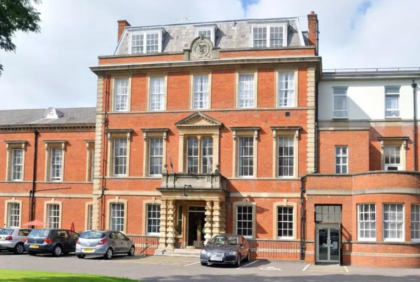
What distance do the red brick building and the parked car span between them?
5064 mm

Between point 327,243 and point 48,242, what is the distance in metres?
14.5

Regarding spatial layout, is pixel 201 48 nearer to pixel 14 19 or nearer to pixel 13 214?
pixel 13 214

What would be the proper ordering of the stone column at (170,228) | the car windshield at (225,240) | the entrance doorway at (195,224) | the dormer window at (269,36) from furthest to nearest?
1. the dormer window at (269,36)
2. the entrance doorway at (195,224)
3. the stone column at (170,228)
4. the car windshield at (225,240)

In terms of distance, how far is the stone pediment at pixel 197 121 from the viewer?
114 ft

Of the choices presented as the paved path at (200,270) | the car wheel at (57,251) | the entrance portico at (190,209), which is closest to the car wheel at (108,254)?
the paved path at (200,270)

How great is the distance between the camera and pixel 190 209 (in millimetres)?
34844

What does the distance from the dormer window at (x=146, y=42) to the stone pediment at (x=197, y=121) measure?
5568 millimetres

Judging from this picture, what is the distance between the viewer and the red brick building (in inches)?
1315

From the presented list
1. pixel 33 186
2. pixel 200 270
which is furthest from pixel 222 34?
pixel 200 270

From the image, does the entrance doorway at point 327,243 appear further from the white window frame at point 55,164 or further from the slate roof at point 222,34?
the white window frame at point 55,164

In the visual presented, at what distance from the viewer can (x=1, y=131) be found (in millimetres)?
42750

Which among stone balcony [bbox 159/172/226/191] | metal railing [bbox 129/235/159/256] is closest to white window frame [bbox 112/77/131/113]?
stone balcony [bbox 159/172/226/191]

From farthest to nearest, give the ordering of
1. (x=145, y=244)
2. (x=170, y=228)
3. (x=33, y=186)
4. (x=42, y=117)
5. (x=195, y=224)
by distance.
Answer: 1. (x=42, y=117)
2. (x=33, y=186)
3. (x=145, y=244)
4. (x=195, y=224)
5. (x=170, y=228)

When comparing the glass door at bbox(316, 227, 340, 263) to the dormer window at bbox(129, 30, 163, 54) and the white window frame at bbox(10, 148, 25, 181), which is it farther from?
the white window frame at bbox(10, 148, 25, 181)
